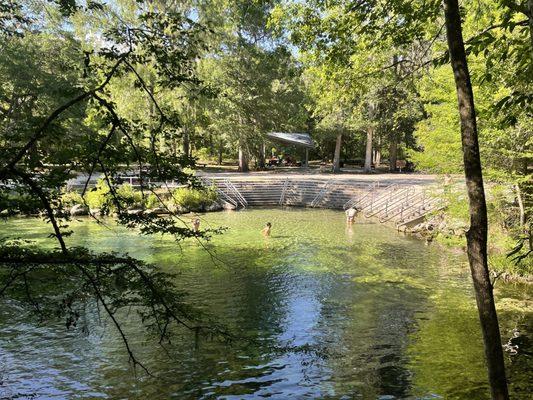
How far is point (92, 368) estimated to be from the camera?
878 centimetres

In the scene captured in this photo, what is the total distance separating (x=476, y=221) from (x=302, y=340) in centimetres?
677

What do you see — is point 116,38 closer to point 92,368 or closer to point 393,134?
point 92,368

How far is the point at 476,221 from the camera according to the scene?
4.28 m

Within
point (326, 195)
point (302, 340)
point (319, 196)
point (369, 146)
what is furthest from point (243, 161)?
point (302, 340)

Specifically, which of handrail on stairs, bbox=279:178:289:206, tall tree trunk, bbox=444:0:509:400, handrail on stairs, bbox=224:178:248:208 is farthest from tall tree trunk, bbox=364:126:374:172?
tall tree trunk, bbox=444:0:509:400

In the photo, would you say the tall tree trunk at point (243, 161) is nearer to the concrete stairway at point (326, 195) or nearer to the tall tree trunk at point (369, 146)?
the concrete stairway at point (326, 195)

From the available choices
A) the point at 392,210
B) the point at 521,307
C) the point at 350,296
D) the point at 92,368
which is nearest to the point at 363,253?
the point at 350,296

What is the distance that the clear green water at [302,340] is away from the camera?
8172 mm

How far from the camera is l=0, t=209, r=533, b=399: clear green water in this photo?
817 cm

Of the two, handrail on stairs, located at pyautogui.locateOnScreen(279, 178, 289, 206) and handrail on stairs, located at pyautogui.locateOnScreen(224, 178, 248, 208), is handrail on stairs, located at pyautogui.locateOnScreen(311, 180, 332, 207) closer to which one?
handrail on stairs, located at pyautogui.locateOnScreen(279, 178, 289, 206)

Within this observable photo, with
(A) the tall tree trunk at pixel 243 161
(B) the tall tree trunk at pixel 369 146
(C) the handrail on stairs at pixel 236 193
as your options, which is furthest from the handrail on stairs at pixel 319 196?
(A) the tall tree trunk at pixel 243 161

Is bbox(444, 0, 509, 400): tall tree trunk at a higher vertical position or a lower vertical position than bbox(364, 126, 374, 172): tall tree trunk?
lower

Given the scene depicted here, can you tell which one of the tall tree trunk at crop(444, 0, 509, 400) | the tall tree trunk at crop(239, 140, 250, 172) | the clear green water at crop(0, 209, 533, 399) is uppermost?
the tall tree trunk at crop(239, 140, 250, 172)

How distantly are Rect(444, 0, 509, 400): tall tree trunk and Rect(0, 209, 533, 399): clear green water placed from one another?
2455 millimetres
